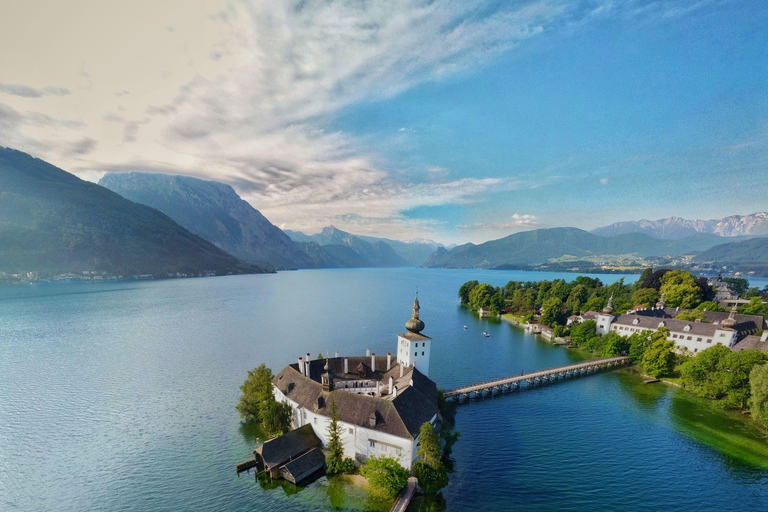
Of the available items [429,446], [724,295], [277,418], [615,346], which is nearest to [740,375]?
[615,346]

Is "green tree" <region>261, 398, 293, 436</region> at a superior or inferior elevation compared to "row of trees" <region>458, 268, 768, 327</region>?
inferior

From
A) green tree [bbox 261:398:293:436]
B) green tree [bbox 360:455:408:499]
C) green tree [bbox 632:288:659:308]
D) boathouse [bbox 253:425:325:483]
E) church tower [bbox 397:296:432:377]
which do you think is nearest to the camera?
green tree [bbox 360:455:408:499]

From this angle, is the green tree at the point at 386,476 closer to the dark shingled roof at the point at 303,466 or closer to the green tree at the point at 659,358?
the dark shingled roof at the point at 303,466

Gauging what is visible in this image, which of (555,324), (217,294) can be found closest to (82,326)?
(217,294)

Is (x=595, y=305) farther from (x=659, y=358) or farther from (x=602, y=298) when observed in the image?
(x=659, y=358)

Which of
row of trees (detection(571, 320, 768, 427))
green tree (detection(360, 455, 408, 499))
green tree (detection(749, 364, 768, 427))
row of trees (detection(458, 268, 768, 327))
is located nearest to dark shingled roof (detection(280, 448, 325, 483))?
green tree (detection(360, 455, 408, 499))

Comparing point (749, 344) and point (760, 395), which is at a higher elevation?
point (749, 344)

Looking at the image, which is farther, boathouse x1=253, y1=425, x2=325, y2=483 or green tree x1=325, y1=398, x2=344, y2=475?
green tree x1=325, y1=398, x2=344, y2=475

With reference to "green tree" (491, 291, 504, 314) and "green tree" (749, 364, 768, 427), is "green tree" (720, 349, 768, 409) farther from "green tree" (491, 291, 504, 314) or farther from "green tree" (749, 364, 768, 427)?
"green tree" (491, 291, 504, 314)

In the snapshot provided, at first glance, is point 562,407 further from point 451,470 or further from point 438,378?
point 451,470
